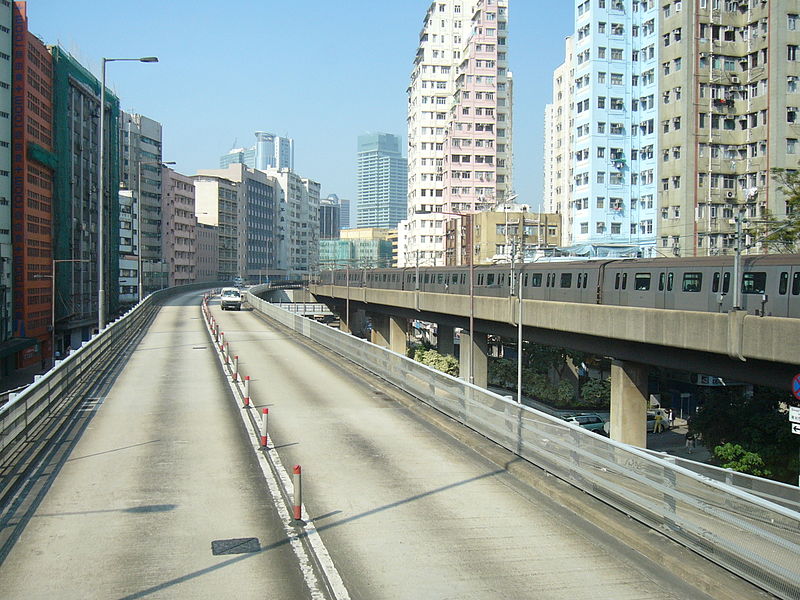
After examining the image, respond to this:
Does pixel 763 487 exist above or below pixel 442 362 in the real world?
above

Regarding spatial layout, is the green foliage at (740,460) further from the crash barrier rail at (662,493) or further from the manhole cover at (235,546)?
the manhole cover at (235,546)

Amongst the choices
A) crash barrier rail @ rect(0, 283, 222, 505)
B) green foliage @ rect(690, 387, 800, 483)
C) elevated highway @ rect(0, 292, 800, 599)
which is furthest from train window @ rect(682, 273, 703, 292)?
crash barrier rail @ rect(0, 283, 222, 505)

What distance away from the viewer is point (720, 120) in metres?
→ 67.9

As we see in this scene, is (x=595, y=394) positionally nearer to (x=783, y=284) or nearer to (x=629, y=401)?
(x=629, y=401)

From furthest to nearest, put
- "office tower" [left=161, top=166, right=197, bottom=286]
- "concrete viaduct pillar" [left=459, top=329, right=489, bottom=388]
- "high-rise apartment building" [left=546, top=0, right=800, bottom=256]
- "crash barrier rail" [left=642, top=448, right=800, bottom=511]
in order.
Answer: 1. "office tower" [left=161, top=166, right=197, bottom=286]
2. "high-rise apartment building" [left=546, top=0, right=800, bottom=256]
3. "concrete viaduct pillar" [left=459, top=329, right=489, bottom=388]
4. "crash barrier rail" [left=642, top=448, right=800, bottom=511]

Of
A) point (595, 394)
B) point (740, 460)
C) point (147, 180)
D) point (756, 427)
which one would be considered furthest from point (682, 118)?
point (147, 180)

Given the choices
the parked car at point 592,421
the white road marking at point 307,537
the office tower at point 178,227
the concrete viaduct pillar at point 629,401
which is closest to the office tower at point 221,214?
the office tower at point 178,227

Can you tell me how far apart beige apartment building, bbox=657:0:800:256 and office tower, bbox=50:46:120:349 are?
54.0m

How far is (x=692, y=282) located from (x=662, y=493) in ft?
60.3

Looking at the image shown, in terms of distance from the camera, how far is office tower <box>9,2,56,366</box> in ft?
209

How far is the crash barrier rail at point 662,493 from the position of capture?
8.81 meters

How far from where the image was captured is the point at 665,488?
10.9 m

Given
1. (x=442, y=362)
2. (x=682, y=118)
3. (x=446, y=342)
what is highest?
(x=682, y=118)

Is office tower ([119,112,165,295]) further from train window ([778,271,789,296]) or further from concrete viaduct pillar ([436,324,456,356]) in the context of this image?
train window ([778,271,789,296])
